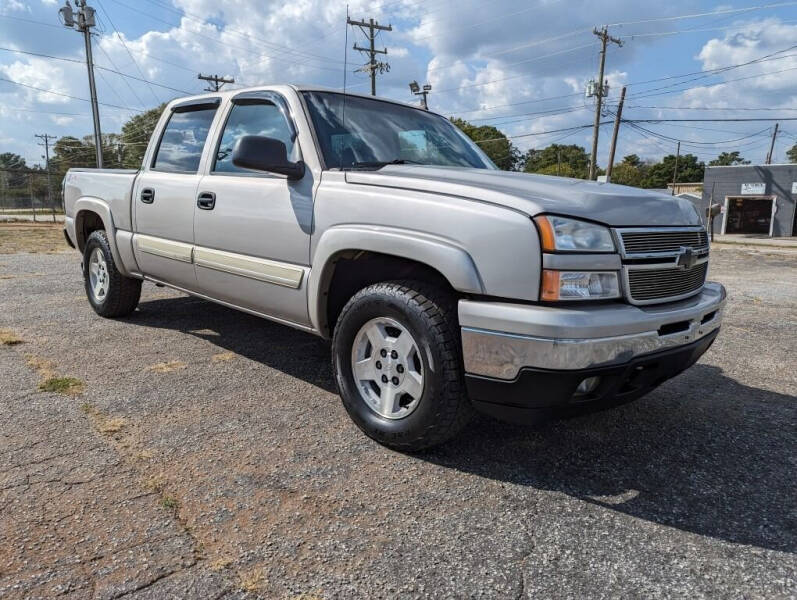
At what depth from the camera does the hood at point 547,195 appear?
2.48 metres

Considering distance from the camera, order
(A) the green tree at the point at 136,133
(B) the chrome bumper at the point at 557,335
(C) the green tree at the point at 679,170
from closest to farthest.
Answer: (B) the chrome bumper at the point at 557,335
(A) the green tree at the point at 136,133
(C) the green tree at the point at 679,170

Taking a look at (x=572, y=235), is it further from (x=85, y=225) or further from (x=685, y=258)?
(x=85, y=225)

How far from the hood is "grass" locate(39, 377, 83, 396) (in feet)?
7.12

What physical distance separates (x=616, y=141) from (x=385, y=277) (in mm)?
34993

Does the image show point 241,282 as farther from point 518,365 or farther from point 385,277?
point 518,365

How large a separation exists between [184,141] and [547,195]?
305 centimetres

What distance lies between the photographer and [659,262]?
8.75ft

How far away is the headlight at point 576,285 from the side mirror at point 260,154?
158 cm

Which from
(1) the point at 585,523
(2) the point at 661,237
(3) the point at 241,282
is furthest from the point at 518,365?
(3) the point at 241,282

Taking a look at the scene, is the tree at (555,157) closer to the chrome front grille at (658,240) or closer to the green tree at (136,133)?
the green tree at (136,133)

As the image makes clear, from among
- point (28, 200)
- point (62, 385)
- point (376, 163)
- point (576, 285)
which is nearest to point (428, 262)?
point (576, 285)

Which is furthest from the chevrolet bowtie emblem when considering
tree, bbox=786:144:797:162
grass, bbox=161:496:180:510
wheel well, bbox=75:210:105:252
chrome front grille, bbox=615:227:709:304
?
tree, bbox=786:144:797:162

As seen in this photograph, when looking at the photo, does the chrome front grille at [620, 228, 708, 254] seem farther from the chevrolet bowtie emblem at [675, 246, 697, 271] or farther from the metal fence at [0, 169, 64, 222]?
the metal fence at [0, 169, 64, 222]

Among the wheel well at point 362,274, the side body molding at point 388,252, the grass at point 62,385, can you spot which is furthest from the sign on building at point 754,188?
the grass at point 62,385
